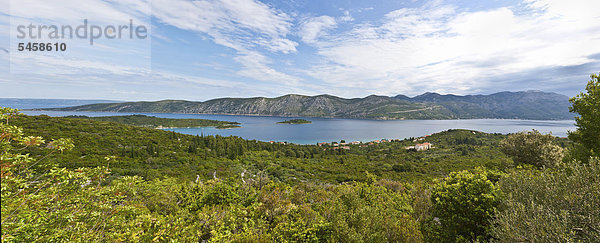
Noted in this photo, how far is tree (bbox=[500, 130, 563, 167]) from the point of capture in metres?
23.6

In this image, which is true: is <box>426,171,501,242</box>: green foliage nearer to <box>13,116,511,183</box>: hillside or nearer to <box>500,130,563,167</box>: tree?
<box>500,130,563,167</box>: tree

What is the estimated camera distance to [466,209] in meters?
11.5

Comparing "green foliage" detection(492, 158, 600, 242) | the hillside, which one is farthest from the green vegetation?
the hillside

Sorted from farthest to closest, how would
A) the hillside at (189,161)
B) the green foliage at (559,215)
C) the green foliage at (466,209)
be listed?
the hillside at (189,161)
the green foliage at (466,209)
the green foliage at (559,215)

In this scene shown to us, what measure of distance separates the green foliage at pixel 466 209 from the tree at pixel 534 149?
21010 mm

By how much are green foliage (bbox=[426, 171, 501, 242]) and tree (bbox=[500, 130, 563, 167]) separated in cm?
2101

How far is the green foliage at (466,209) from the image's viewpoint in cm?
1093

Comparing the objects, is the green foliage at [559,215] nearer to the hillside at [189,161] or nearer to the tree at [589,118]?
the tree at [589,118]

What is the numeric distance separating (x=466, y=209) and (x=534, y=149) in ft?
76.4

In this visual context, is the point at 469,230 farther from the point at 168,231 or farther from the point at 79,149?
the point at 79,149

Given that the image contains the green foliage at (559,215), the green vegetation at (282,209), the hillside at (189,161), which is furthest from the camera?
the hillside at (189,161)

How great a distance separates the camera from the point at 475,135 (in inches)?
4665

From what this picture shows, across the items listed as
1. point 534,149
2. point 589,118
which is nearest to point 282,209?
point 589,118

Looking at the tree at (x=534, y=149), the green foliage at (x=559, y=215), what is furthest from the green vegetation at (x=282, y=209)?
the tree at (x=534, y=149)
